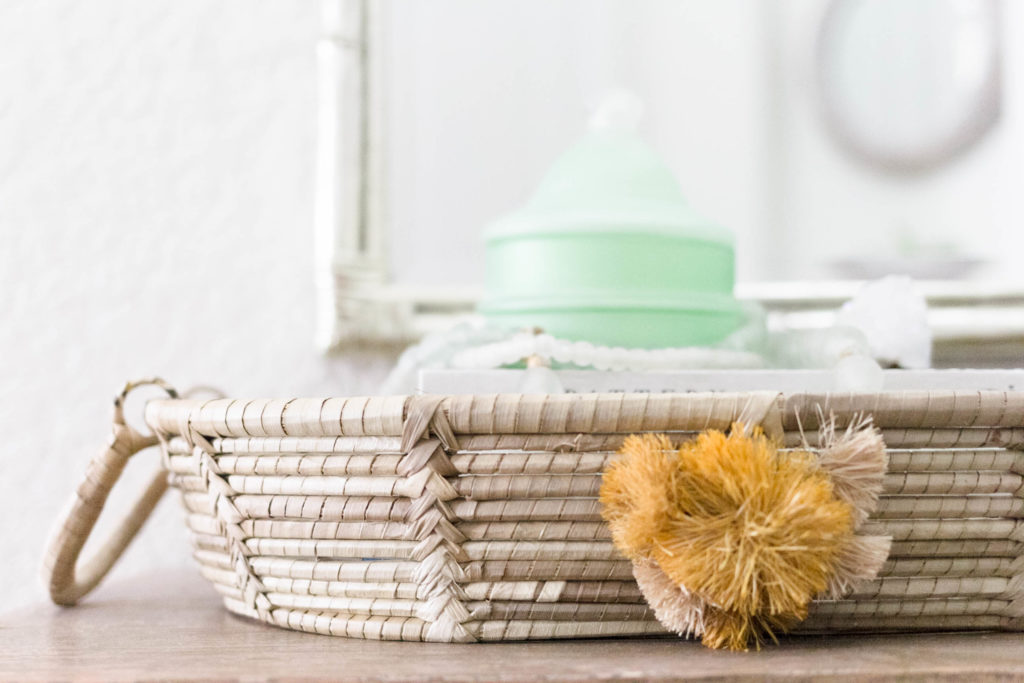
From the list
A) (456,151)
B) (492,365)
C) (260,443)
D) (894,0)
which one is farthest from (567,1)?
(260,443)

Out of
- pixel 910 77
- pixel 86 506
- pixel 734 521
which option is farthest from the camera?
pixel 910 77

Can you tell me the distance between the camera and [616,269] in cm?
49

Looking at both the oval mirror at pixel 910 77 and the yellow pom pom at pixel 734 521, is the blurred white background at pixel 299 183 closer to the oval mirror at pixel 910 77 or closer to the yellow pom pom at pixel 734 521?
the oval mirror at pixel 910 77

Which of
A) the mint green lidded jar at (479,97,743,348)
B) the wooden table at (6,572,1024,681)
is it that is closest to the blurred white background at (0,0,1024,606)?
the mint green lidded jar at (479,97,743,348)

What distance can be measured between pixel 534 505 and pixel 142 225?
19.9 inches

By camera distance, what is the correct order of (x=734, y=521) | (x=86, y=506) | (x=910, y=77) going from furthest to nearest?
(x=910, y=77)
(x=86, y=506)
(x=734, y=521)

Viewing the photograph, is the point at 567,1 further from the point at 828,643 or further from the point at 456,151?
the point at 828,643

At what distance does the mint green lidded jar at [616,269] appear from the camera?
492 mm

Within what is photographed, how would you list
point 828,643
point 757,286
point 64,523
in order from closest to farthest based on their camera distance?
1. point 828,643
2. point 64,523
3. point 757,286

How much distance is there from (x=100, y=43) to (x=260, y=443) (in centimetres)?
50

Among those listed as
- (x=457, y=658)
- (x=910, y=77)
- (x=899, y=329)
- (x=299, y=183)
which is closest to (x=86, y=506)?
(x=457, y=658)

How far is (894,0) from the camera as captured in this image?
69 centimetres

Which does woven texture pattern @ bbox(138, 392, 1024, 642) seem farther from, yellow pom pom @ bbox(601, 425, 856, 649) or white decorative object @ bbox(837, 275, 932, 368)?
white decorative object @ bbox(837, 275, 932, 368)

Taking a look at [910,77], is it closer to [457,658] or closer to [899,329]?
[899,329]
